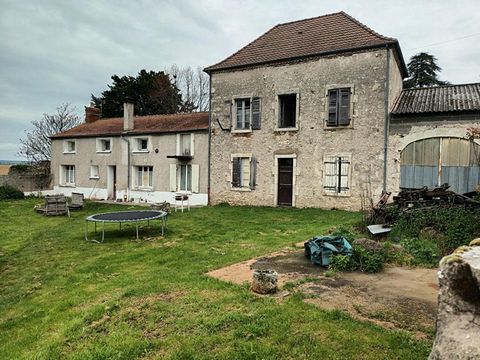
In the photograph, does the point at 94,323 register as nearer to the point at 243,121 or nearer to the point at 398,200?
the point at 398,200

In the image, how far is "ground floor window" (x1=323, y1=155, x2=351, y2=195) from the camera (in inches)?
570

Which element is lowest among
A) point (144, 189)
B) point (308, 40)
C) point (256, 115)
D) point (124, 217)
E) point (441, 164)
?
point (124, 217)

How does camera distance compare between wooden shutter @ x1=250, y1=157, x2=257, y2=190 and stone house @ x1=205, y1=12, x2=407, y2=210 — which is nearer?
stone house @ x1=205, y1=12, x2=407, y2=210

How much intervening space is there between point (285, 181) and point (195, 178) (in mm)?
4992

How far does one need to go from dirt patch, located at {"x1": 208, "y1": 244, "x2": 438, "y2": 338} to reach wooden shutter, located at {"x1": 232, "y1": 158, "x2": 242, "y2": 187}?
10537 mm

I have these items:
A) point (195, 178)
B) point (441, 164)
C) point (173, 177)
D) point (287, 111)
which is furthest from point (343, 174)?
point (173, 177)

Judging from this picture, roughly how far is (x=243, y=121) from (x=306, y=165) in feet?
13.0

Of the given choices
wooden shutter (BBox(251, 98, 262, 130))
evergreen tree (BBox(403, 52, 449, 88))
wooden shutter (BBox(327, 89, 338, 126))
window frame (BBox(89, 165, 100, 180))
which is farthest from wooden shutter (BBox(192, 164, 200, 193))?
evergreen tree (BBox(403, 52, 449, 88))

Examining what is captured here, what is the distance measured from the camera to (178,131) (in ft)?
61.1

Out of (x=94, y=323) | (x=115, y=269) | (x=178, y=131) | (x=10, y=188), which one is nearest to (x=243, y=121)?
(x=178, y=131)

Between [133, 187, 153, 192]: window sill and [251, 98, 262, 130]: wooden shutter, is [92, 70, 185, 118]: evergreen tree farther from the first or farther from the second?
[251, 98, 262, 130]: wooden shutter

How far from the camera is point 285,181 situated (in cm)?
1612

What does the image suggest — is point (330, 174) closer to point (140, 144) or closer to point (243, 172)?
point (243, 172)

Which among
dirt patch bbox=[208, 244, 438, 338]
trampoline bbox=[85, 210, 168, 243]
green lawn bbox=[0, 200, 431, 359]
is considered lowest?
green lawn bbox=[0, 200, 431, 359]
